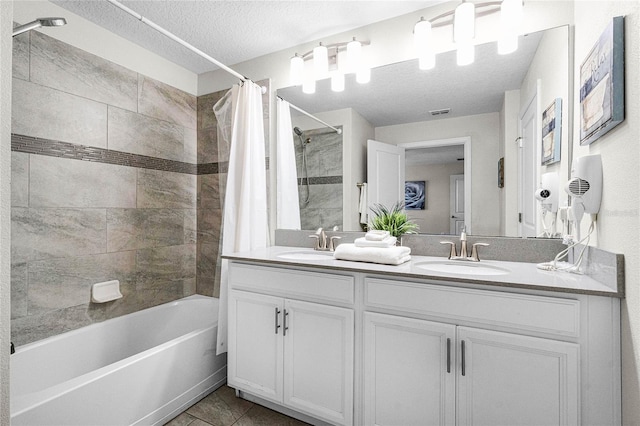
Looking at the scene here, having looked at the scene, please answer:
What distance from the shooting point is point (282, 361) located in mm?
1711

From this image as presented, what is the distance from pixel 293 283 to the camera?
168 centimetres

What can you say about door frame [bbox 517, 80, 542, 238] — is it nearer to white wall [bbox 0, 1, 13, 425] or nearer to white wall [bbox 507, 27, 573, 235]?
white wall [bbox 507, 27, 573, 235]

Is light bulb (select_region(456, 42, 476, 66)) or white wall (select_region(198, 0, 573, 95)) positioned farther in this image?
light bulb (select_region(456, 42, 476, 66))

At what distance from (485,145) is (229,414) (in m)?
2.10

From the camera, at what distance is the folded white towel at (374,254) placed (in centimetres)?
156

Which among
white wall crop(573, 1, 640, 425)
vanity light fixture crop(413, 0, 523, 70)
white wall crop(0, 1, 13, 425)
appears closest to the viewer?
white wall crop(0, 1, 13, 425)

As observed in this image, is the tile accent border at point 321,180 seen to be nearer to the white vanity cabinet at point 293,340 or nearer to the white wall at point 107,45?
the white vanity cabinet at point 293,340

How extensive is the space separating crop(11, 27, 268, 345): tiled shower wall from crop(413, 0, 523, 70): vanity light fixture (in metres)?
1.49

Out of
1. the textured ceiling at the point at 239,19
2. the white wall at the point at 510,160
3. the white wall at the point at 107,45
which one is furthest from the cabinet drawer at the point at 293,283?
the white wall at the point at 107,45

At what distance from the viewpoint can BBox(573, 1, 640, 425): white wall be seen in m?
0.95

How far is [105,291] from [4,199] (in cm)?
180

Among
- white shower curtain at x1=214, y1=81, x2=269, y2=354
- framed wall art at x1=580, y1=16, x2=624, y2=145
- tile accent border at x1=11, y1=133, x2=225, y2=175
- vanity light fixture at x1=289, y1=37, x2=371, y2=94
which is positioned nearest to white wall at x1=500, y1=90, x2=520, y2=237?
framed wall art at x1=580, y1=16, x2=624, y2=145

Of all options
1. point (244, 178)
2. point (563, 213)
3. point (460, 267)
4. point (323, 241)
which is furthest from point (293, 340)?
point (563, 213)

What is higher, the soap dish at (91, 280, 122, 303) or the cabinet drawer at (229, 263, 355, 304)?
the cabinet drawer at (229, 263, 355, 304)
